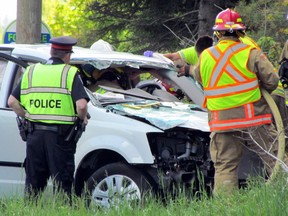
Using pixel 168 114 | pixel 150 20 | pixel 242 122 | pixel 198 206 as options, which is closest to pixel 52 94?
pixel 168 114

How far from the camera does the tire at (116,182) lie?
6953mm

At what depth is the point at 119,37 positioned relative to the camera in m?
18.2

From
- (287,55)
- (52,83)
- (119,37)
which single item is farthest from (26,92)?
(119,37)

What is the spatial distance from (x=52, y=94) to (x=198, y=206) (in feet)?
5.74

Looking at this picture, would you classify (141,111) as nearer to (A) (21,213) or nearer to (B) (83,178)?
(B) (83,178)

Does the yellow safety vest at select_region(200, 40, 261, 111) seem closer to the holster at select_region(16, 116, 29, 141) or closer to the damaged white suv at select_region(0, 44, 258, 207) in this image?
the damaged white suv at select_region(0, 44, 258, 207)

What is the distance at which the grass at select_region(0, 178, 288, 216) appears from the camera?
524 centimetres

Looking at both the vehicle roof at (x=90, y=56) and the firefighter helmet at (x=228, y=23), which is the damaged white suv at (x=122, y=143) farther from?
the firefighter helmet at (x=228, y=23)

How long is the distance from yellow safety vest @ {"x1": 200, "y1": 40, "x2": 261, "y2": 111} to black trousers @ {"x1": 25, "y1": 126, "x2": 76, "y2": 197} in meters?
1.29

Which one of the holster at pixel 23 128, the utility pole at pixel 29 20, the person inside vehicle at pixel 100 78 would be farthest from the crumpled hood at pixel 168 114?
the utility pole at pixel 29 20

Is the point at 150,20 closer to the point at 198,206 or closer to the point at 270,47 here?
the point at 270,47

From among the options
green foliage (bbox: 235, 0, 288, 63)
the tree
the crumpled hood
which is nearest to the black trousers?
the crumpled hood

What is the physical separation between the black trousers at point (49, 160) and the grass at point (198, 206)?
0.50 metres

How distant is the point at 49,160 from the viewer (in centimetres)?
683
